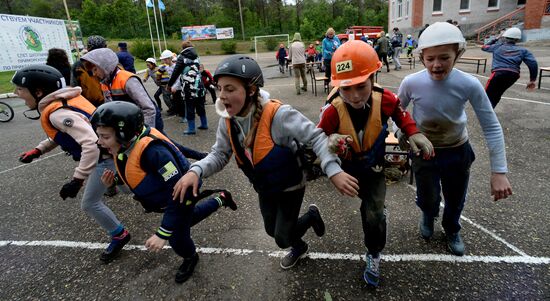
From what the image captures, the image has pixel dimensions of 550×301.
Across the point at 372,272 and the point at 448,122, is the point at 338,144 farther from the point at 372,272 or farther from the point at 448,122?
the point at 372,272

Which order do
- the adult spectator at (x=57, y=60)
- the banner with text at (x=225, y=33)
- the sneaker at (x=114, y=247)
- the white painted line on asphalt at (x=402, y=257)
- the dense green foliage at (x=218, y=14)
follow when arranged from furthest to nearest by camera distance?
the dense green foliage at (x=218, y=14) → the banner with text at (x=225, y=33) → the adult spectator at (x=57, y=60) → the sneaker at (x=114, y=247) → the white painted line on asphalt at (x=402, y=257)

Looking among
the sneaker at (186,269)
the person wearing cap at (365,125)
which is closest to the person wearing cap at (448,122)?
the person wearing cap at (365,125)

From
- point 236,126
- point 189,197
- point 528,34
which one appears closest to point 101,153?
point 189,197

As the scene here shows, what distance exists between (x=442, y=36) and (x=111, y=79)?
12.3 feet

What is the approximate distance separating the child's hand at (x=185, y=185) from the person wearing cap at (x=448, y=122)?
1.81 m

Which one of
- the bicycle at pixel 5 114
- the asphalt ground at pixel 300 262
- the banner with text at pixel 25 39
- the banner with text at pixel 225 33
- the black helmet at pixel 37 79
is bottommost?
the asphalt ground at pixel 300 262

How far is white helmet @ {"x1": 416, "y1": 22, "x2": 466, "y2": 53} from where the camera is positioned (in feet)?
6.92

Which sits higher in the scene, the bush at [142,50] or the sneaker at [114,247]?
the bush at [142,50]

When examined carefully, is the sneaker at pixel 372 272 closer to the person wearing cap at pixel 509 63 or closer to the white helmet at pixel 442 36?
the white helmet at pixel 442 36

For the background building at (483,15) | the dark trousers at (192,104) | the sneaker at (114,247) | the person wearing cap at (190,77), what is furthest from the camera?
the background building at (483,15)

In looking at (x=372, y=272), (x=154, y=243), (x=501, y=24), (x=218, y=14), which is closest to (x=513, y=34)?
(x=372, y=272)

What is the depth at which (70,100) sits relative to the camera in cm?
310

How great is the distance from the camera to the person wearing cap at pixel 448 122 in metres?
2.22

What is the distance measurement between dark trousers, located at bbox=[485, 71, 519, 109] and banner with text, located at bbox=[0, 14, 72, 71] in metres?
18.9
